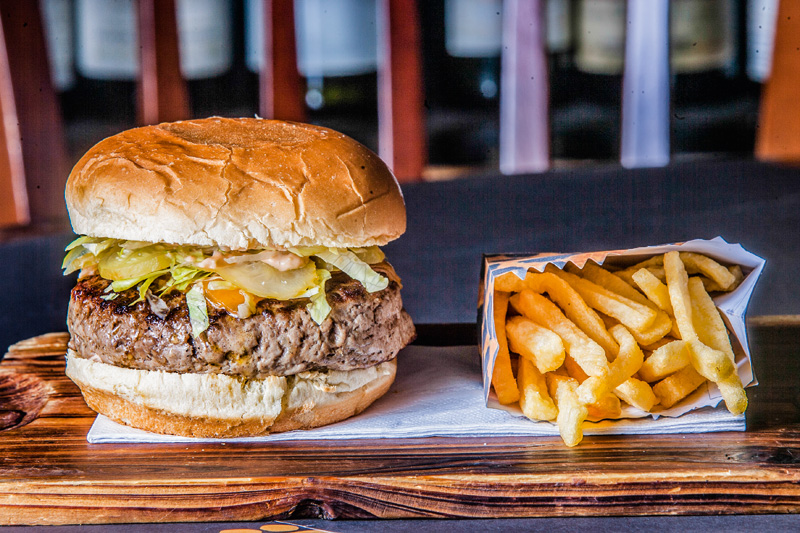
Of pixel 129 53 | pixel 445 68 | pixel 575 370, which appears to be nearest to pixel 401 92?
pixel 445 68

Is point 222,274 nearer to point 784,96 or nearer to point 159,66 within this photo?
point 159,66

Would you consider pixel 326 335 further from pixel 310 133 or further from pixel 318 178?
pixel 310 133

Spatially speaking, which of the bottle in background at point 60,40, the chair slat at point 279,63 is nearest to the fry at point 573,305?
the chair slat at point 279,63

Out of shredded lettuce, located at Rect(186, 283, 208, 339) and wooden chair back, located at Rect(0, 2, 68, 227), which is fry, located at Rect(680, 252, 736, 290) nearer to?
shredded lettuce, located at Rect(186, 283, 208, 339)

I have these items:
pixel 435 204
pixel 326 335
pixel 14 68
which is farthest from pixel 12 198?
pixel 326 335

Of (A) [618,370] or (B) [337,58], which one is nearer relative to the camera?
(A) [618,370]

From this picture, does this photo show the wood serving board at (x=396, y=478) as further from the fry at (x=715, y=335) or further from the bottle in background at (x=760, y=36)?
the bottle in background at (x=760, y=36)
